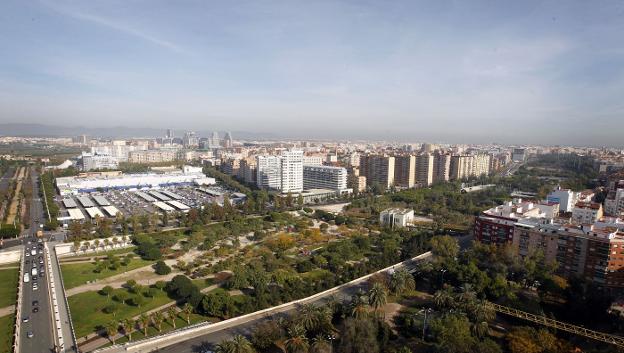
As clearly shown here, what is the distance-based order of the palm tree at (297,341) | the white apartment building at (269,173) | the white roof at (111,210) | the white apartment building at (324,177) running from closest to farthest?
the palm tree at (297,341) → the white roof at (111,210) → the white apartment building at (324,177) → the white apartment building at (269,173)

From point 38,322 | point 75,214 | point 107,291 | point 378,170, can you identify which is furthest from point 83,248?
point 378,170

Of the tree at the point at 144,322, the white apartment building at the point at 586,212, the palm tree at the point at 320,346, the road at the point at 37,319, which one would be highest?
the white apartment building at the point at 586,212

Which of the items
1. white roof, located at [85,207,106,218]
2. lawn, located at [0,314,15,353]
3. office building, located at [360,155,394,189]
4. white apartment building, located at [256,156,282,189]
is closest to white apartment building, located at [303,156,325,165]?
office building, located at [360,155,394,189]

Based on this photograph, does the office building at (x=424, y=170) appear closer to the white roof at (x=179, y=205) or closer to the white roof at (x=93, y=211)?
the white roof at (x=179, y=205)

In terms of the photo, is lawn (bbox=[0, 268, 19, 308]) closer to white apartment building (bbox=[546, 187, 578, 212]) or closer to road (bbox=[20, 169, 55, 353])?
road (bbox=[20, 169, 55, 353])

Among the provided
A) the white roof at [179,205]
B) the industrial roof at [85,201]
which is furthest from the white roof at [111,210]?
the white roof at [179,205]

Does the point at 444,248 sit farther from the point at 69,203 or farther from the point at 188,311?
the point at 69,203

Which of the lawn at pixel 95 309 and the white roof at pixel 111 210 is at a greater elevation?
the white roof at pixel 111 210

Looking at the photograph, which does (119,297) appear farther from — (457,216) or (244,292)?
(457,216)
